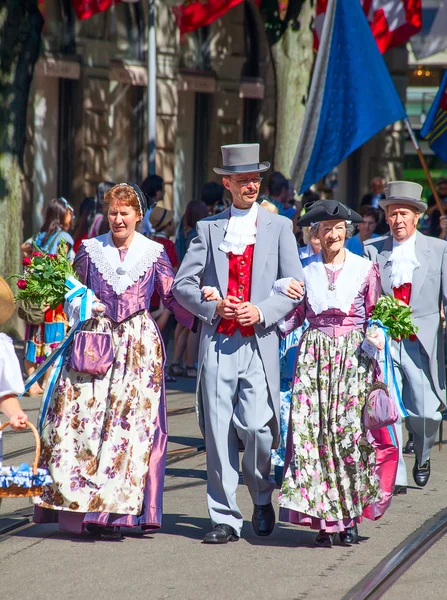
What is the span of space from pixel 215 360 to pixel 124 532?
1.03 metres

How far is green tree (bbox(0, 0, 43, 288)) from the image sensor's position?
14000 millimetres

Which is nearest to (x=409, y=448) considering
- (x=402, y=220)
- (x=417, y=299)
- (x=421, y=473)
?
(x=421, y=473)

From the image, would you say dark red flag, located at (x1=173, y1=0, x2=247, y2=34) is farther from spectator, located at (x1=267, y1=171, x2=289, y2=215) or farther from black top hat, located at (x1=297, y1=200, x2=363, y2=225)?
black top hat, located at (x1=297, y1=200, x2=363, y2=225)

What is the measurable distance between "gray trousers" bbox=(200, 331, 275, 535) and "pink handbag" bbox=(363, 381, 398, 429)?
0.50 meters

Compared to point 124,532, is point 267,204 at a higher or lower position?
higher

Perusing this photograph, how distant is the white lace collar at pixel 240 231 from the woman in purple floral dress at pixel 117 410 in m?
0.40

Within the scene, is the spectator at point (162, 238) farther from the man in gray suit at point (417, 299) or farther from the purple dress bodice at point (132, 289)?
the purple dress bodice at point (132, 289)

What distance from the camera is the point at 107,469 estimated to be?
22.6 ft

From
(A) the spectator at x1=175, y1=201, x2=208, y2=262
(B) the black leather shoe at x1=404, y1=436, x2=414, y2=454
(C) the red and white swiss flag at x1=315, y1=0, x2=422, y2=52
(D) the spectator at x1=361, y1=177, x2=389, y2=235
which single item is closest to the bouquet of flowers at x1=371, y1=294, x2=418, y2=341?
(B) the black leather shoe at x1=404, y1=436, x2=414, y2=454

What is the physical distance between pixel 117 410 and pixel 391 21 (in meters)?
14.0

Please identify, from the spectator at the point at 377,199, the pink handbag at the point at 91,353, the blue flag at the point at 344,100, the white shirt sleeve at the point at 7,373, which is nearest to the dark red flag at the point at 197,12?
the spectator at the point at 377,199

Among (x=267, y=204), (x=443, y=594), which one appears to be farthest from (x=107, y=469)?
(x=267, y=204)

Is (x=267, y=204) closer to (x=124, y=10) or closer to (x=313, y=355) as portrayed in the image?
(x=313, y=355)

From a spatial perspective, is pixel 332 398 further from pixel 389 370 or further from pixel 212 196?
pixel 212 196
